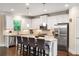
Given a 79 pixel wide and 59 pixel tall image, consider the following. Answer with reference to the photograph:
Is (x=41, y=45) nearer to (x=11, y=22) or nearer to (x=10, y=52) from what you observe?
(x=10, y=52)

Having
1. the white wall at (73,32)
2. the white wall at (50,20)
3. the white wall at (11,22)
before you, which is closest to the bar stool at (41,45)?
the white wall at (50,20)

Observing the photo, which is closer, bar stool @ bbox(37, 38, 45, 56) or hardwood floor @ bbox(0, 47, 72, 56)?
hardwood floor @ bbox(0, 47, 72, 56)

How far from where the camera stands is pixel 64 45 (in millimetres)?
3484

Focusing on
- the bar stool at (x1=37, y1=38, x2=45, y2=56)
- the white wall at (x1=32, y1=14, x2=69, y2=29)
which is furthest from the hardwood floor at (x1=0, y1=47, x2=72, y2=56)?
the white wall at (x1=32, y1=14, x2=69, y2=29)

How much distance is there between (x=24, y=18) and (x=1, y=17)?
1.82 feet

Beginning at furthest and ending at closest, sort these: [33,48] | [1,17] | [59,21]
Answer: [33,48] < [59,21] < [1,17]

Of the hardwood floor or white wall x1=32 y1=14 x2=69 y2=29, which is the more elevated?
white wall x1=32 y1=14 x2=69 y2=29

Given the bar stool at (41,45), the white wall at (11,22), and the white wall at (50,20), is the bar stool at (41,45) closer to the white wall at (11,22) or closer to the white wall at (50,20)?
the white wall at (50,20)

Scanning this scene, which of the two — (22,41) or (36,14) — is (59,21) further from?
(22,41)

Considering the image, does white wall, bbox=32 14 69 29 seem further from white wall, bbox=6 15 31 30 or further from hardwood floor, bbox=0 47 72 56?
hardwood floor, bbox=0 47 72 56

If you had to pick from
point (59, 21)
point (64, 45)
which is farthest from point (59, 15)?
point (64, 45)

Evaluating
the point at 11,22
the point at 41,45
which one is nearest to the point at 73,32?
the point at 41,45

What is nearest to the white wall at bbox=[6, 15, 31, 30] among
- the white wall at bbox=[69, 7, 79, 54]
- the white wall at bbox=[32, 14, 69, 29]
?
the white wall at bbox=[32, 14, 69, 29]

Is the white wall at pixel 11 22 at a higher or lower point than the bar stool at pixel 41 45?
higher
